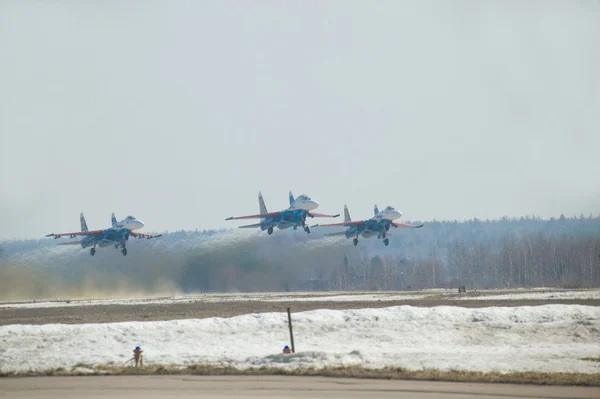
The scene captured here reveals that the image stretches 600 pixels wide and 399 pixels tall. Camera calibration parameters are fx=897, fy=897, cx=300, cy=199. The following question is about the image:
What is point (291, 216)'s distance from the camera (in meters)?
86.0

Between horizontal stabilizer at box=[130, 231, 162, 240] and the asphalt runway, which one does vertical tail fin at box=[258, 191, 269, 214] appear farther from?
the asphalt runway

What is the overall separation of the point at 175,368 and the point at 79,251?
61201 mm

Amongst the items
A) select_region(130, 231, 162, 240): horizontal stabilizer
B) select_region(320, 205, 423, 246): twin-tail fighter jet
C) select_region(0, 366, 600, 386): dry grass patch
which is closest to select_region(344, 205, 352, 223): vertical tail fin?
select_region(320, 205, 423, 246): twin-tail fighter jet

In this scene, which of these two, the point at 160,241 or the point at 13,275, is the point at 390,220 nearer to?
the point at 160,241

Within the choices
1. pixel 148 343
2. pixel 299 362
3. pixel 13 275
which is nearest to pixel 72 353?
pixel 148 343

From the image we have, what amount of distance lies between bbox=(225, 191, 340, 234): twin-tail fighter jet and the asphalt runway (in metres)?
58.8

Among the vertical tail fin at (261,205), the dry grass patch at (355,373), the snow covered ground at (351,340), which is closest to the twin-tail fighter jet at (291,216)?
the vertical tail fin at (261,205)

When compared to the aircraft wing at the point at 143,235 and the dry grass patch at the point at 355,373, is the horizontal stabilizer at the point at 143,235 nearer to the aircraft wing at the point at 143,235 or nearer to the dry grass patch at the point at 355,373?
the aircraft wing at the point at 143,235

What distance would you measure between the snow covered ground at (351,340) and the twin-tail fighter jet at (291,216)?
44.3 metres

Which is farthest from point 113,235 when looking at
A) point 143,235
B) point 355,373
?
point 355,373

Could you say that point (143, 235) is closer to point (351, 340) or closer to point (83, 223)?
point (83, 223)

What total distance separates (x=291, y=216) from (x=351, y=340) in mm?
51133

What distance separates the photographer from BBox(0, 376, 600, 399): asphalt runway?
71.7ft

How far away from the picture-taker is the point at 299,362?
91.1 ft
